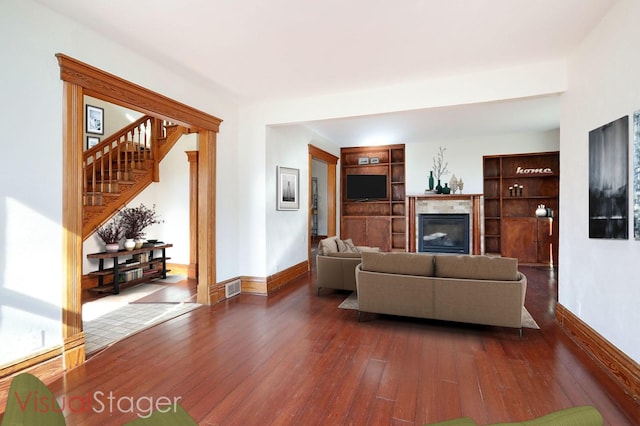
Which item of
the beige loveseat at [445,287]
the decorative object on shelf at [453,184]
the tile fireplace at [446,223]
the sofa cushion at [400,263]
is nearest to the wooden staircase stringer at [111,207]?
the sofa cushion at [400,263]

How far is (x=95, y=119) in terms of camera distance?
655cm

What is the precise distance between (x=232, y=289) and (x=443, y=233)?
17.0ft

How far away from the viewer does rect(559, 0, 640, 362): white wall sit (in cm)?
238

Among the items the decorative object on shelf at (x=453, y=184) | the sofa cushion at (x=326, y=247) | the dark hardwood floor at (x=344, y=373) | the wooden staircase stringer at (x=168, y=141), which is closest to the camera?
the dark hardwood floor at (x=344, y=373)

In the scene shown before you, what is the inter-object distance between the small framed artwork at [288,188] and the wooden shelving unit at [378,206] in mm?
2996

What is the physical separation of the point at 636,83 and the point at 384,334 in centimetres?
280

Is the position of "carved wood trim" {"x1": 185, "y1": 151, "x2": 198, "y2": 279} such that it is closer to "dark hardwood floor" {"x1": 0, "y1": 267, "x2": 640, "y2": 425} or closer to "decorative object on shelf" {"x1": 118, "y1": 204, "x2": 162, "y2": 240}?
"decorative object on shelf" {"x1": 118, "y1": 204, "x2": 162, "y2": 240}

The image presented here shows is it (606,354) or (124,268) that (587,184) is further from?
(124,268)

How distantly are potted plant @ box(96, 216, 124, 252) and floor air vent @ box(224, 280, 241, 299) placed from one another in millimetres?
1898

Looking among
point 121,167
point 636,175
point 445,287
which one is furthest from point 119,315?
point 636,175

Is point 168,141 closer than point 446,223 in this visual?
Yes

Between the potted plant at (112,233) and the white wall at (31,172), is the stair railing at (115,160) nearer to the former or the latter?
the potted plant at (112,233)

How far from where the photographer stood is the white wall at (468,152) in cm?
720

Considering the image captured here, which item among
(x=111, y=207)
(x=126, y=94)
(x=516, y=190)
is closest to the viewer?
(x=126, y=94)
